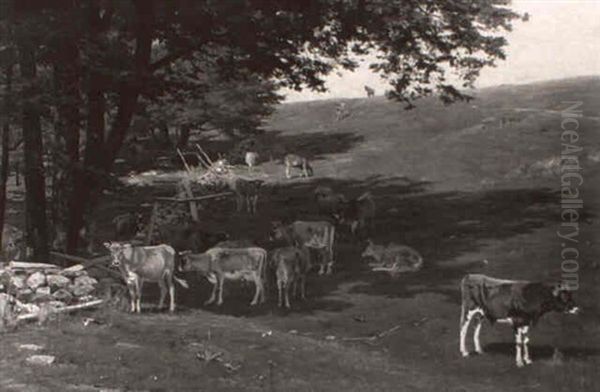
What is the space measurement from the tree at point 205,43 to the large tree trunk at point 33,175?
0.08 m

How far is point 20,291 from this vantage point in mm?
19578

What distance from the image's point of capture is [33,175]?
2575 centimetres

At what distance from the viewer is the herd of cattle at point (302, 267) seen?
17.3 m

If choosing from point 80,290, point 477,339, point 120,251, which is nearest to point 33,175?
point 120,251

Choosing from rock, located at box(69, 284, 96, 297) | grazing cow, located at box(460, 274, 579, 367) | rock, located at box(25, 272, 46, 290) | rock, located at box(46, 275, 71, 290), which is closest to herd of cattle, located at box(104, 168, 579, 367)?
grazing cow, located at box(460, 274, 579, 367)

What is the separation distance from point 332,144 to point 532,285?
41.9 m

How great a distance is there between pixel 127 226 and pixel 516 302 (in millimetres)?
20900

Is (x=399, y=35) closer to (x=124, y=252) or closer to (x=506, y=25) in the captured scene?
(x=506, y=25)

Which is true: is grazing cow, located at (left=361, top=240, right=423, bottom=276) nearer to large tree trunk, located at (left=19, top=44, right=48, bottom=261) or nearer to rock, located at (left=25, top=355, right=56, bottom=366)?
large tree trunk, located at (left=19, top=44, right=48, bottom=261)

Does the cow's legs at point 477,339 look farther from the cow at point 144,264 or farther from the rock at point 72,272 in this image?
the rock at point 72,272

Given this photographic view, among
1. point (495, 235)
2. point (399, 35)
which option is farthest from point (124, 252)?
point (495, 235)

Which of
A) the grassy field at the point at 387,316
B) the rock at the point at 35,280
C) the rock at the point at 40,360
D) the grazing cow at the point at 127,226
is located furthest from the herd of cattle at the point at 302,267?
the rock at the point at 40,360

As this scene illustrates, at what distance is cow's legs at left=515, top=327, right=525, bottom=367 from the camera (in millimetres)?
16656

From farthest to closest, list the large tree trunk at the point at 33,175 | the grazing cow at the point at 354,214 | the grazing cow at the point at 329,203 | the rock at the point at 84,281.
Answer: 1. the grazing cow at the point at 329,203
2. the grazing cow at the point at 354,214
3. the large tree trunk at the point at 33,175
4. the rock at the point at 84,281
